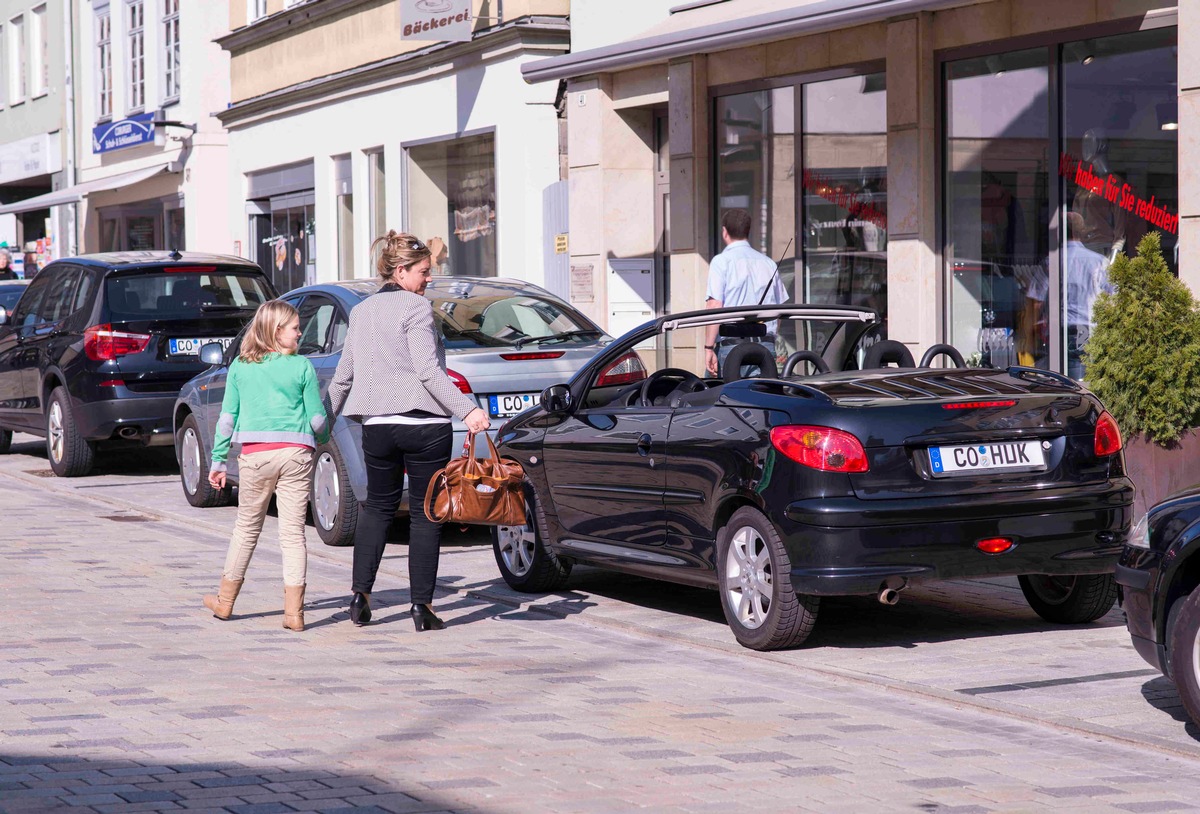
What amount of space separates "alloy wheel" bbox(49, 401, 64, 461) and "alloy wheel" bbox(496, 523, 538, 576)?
7306mm

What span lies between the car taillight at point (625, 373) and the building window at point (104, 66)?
26999mm

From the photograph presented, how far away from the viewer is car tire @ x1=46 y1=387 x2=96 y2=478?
15648mm

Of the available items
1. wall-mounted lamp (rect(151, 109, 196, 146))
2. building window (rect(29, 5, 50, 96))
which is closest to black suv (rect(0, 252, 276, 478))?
wall-mounted lamp (rect(151, 109, 196, 146))

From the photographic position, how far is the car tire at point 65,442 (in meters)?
15.6

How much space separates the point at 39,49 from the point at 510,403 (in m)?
31.5

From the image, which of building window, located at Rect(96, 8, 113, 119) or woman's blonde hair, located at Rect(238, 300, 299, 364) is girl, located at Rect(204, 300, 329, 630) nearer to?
woman's blonde hair, located at Rect(238, 300, 299, 364)

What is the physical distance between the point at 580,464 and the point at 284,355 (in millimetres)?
1572

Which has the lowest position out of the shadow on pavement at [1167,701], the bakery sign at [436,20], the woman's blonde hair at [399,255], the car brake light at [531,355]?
the shadow on pavement at [1167,701]

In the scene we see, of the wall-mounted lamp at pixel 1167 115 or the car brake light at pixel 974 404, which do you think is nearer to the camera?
the car brake light at pixel 974 404

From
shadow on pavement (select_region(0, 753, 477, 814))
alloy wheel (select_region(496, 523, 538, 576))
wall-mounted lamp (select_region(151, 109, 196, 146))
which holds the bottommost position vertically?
shadow on pavement (select_region(0, 753, 477, 814))

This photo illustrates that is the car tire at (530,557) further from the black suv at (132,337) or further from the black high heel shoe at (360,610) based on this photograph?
the black suv at (132,337)

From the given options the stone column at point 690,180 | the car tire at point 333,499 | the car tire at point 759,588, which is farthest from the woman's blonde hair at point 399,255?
the stone column at point 690,180

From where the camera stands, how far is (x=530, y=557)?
31.7 ft

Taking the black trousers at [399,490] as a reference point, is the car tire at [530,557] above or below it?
below
